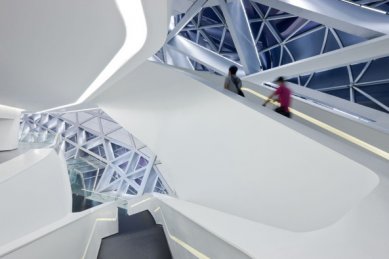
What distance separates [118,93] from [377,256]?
12520 millimetres

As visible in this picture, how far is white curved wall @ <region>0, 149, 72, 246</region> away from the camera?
594 cm

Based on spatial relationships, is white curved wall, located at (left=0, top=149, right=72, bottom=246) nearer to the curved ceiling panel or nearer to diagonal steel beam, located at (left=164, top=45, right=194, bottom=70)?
the curved ceiling panel

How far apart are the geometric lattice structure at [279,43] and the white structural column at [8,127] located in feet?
34.9

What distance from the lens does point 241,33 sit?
49.1 feet

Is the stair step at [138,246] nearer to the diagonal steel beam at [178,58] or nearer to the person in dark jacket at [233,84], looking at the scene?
the person in dark jacket at [233,84]

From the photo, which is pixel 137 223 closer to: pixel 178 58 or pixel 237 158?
pixel 237 158

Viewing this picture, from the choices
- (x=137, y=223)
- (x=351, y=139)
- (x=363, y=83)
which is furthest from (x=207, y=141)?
(x=363, y=83)

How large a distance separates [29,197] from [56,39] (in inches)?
182

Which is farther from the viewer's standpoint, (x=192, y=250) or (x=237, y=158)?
(x=237, y=158)

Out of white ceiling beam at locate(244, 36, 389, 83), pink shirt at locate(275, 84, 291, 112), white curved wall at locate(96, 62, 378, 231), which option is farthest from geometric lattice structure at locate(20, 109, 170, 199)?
pink shirt at locate(275, 84, 291, 112)

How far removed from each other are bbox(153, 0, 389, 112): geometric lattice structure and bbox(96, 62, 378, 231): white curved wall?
619 centimetres

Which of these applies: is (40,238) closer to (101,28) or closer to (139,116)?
(101,28)

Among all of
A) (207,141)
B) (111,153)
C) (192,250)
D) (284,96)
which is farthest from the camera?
(111,153)

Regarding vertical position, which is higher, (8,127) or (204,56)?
(204,56)
